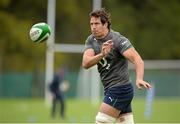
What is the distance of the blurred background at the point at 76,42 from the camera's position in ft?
→ 138

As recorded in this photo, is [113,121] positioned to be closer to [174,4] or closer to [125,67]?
[125,67]

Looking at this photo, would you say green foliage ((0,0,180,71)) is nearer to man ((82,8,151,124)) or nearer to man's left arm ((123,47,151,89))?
man ((82,8,151,124))

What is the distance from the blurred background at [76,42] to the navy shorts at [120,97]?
27.9m

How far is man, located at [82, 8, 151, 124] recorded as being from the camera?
36.0 ft

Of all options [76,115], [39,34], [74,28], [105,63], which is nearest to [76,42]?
[74,28]

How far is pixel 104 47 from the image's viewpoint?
10625 millimetres

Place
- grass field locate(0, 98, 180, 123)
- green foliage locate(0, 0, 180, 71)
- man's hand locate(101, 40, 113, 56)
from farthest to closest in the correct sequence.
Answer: green foliage locate(0, 0, 180, 71) < grass field locate(0, 98, 180, 123) < man's hand locate(101, 40, 113, 56)

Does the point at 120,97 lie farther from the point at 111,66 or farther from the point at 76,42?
the point at 76,42

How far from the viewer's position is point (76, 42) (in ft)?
151

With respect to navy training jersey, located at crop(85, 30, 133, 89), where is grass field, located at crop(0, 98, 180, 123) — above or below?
below

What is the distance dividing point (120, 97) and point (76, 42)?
35.1 metres

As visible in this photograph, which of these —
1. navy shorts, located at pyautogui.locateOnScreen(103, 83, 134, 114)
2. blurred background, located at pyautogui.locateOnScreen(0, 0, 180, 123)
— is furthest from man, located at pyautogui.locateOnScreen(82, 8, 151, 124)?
blurred background, located at pyautogui.locateOnScreen(0, 0, 180, 123)

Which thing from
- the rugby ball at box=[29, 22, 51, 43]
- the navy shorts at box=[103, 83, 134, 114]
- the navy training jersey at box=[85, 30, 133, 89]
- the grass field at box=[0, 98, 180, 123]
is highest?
the rugby ball at box=[29, 22, 51, 43]

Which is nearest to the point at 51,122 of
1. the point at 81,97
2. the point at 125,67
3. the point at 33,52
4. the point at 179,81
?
the point at 125,67
